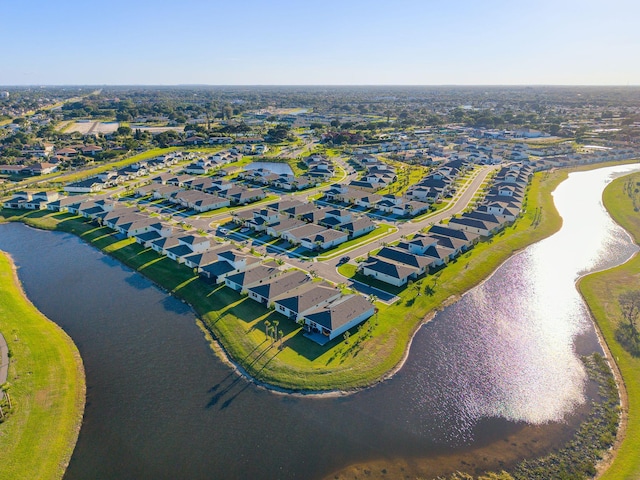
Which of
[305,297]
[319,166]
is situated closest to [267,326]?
[305,297]

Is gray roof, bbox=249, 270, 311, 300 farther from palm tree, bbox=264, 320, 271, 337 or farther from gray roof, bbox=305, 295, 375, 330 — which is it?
gray roof, bbox=305, 295, 375, 330

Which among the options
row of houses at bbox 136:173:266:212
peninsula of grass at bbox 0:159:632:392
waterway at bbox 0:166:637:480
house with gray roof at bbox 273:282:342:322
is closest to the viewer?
waterway at bbox 0:166:637:480

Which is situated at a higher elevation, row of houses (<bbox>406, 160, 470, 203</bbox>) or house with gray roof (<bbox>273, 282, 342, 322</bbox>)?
row of houses (<bbox>406, 160, 470, 203</bbox>)

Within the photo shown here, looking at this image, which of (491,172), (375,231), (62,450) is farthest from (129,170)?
(491,172)

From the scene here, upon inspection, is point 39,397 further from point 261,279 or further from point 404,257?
point 404,257

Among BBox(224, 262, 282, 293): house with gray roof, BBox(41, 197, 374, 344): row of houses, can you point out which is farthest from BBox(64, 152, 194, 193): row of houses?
BBox(224, 262, 282, 293): house with gray roof

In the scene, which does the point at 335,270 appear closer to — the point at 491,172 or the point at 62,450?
the point at 62,450
